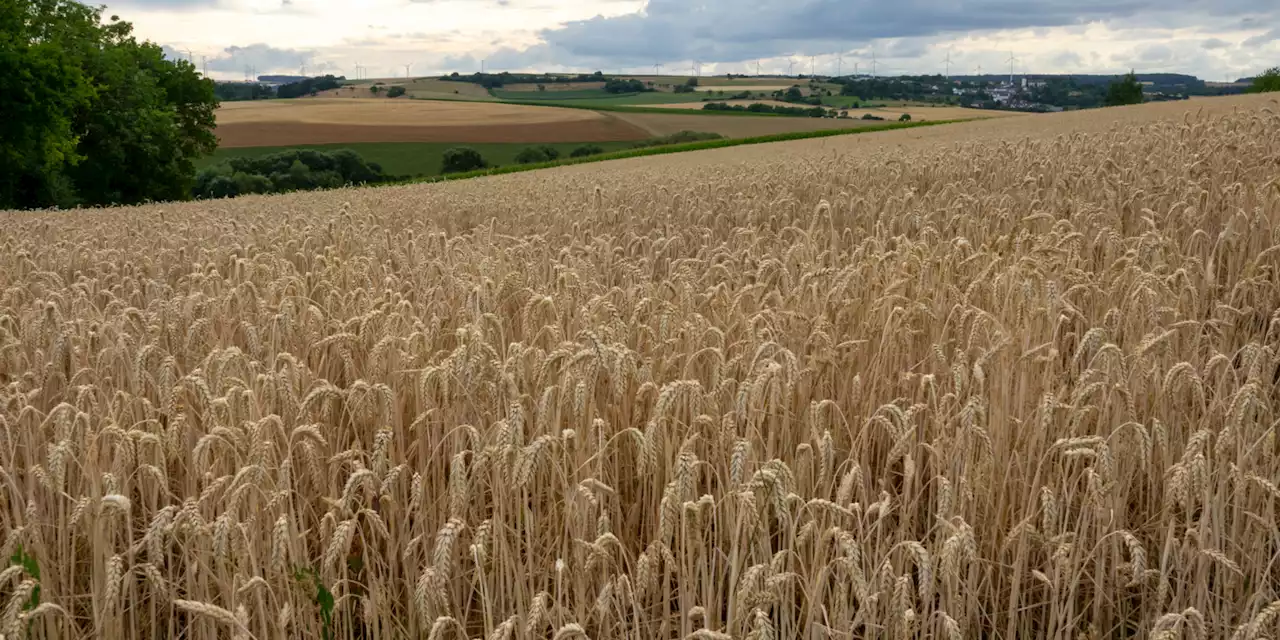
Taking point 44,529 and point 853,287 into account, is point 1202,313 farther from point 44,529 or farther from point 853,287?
point 44,529

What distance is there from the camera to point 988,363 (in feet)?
12.9

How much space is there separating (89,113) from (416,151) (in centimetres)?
2131

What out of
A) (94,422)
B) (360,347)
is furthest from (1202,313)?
(94,422)

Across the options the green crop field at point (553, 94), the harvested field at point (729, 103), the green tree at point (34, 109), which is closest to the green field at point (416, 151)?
the green tree at point (34, 109)

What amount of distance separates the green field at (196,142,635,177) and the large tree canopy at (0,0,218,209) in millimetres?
8734

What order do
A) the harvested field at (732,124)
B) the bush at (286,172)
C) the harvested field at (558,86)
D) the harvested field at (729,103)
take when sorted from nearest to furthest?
1. the bush at (286,172)
2. the harvested field at (732,124)
3. the harvested field at (729,103)
4. the harvested field at (558,86)

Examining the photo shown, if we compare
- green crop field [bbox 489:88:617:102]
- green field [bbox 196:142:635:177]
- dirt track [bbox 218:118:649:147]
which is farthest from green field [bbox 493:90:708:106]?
green field [bbox 196:142:635:177]

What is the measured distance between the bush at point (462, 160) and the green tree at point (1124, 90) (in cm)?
7986

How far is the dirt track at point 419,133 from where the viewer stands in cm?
6431

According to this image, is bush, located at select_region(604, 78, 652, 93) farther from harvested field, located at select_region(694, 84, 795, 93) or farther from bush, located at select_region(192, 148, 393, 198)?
bush, located at select_region(192, 148, 393, 198)

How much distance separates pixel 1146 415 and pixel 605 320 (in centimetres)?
249

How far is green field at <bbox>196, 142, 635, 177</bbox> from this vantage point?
197 feet

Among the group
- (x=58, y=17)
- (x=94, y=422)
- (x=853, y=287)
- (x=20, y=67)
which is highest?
(x=58, y=17)

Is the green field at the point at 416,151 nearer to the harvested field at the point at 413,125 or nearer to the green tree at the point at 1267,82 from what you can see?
the harvested field at the point at 413,125
